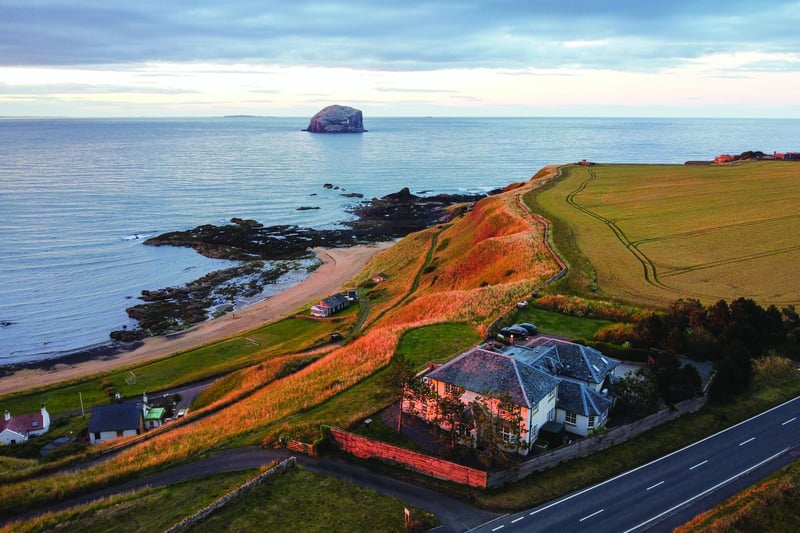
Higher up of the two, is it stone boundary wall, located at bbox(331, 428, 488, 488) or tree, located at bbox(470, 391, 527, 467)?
tree, located at bbox(470, 391, 527, 467)

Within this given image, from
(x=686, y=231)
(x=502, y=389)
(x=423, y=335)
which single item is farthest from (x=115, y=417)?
(x=686, y=231)

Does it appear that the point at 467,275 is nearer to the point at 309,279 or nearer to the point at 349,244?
the point at 309,279

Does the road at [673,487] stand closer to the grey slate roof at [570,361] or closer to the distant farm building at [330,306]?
the grey slate roof at [570,361]

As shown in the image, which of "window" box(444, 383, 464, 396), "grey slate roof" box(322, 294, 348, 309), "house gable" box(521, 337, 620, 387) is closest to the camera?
"window" box(444, 383, 464, 396)

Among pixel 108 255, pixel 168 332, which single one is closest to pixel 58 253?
pixel 108 255

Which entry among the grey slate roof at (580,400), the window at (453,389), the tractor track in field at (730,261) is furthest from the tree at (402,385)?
the tractor track in field at (730,261)

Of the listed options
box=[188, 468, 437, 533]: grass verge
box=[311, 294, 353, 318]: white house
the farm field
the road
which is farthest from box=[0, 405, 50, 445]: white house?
the farm field

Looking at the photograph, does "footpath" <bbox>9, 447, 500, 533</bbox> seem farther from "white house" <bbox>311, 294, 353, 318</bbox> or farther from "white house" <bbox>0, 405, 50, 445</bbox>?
"white house" <bbox>311, 294, 353, 318</bbox>
